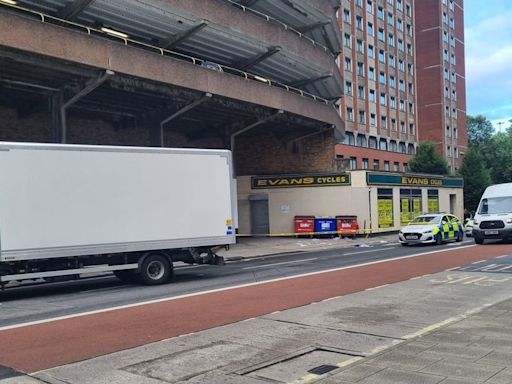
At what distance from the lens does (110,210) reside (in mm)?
12648

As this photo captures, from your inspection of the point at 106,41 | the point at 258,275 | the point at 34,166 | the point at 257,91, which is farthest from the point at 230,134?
the point at 34,166

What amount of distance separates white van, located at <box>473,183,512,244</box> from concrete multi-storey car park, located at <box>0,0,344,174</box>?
11802 millimetres

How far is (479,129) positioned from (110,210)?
4083 inches

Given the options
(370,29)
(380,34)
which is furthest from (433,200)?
(380,34)

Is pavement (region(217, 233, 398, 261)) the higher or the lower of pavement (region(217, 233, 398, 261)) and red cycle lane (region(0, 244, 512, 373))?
the lower

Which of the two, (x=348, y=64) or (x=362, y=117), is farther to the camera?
(x=362, y=117)

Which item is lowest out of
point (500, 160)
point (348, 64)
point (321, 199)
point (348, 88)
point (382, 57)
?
point (321, 199)

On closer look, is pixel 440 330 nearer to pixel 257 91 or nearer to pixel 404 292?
pixel 404 292

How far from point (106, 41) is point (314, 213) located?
17.4 meters

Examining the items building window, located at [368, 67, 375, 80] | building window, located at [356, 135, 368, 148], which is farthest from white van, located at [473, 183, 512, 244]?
building window, located at [368, 67, 375, 80]

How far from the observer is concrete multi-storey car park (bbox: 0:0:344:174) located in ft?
68.4

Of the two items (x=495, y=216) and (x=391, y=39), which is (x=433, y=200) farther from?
(x=391, y=39)

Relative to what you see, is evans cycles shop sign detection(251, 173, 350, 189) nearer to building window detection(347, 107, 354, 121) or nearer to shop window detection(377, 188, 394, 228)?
shop window detection(377, 188, 394, 228)

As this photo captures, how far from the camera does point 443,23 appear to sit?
257 ft
